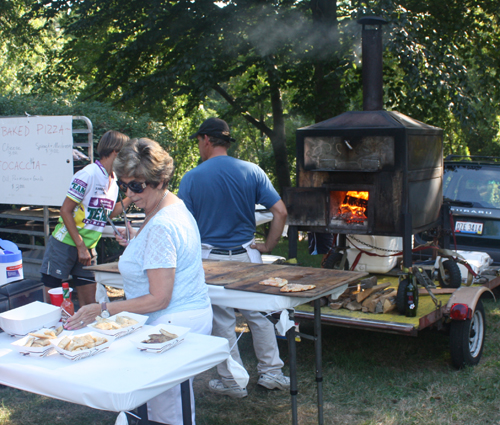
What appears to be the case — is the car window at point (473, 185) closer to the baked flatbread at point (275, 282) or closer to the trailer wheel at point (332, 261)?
the trailer wheel at point (332, 261)

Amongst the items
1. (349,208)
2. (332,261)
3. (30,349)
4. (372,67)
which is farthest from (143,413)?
(372,67)

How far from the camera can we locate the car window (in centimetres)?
642

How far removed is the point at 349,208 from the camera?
5.24m

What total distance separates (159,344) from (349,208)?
3443 mm

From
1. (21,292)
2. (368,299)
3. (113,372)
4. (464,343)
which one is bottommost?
(464,343)

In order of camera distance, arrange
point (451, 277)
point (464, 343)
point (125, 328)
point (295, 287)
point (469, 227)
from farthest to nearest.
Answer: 1. point (469, 227)
2. point (451, 277)
3. point (464, 343)
4. point (295, 287)
5. point (125, 328)

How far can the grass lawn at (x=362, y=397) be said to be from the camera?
11.6 feet

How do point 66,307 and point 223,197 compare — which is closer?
point 66,307

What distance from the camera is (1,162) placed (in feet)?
19.6

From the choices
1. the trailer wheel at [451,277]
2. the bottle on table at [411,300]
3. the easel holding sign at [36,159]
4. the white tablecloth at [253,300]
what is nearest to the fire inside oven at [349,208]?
the trailer wheel at [451,277]

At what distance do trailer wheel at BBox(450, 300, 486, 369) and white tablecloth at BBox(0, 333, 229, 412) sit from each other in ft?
8.35

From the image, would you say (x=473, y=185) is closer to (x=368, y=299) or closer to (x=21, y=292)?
(x=368, y=299)

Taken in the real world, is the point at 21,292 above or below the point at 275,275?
below

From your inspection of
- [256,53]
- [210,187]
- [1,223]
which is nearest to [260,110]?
[256,53]
